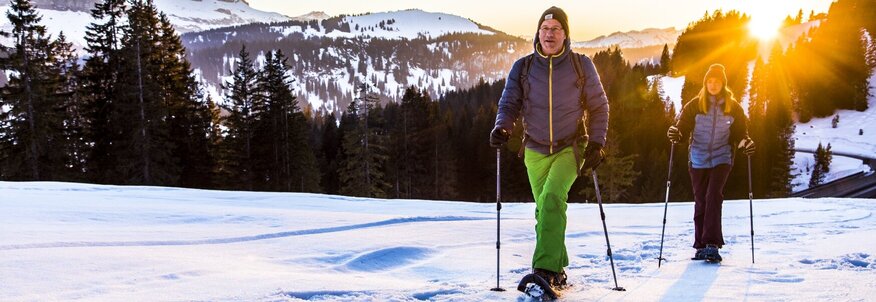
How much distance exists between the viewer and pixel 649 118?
78.8 m

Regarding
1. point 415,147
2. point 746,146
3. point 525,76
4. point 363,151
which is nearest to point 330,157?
point 415,147

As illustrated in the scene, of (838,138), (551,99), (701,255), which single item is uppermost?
(838,138)

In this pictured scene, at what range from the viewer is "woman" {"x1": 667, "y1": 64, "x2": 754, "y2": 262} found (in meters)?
5.56

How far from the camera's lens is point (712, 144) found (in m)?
5.65

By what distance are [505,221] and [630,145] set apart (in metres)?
69.9

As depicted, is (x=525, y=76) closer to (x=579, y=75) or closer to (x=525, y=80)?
Answer: (x=525, y=80)

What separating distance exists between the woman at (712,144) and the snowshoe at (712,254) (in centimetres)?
11

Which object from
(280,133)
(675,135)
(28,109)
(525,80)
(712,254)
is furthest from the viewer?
(280,133)

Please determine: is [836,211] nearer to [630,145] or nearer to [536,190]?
[536,190]

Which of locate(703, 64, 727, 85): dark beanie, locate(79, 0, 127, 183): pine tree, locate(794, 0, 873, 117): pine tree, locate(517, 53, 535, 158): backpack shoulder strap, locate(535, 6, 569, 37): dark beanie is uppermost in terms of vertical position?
locate(794, 0, 873, 117): pine tree

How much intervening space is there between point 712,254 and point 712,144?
3.97 feet

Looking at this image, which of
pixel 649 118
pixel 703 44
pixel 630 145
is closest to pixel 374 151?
pixel 630 145

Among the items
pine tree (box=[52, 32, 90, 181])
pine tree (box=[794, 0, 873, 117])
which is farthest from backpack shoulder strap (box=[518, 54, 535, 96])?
pine tree (box=[794, 0, 873, 117])

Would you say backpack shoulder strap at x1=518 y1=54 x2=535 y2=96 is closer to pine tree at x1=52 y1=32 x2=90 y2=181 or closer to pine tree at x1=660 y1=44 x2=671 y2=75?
pine tree at x1=52 y1=32 x2=90 y2=181
